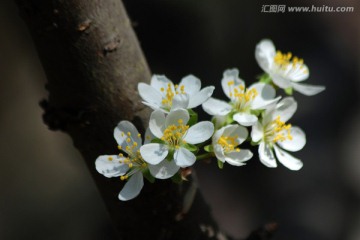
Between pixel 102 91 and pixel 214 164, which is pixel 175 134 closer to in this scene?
pixel 102 91

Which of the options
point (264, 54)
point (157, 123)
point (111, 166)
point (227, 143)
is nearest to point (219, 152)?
point (227, 143)

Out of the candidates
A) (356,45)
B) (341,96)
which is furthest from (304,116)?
(356,45)

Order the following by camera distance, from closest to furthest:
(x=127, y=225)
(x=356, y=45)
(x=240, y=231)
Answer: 1. (x=127, y=225)
2. (x=240, y=231)
3. (x=356, y=45)

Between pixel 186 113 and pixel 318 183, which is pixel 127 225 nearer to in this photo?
pixel 186 113

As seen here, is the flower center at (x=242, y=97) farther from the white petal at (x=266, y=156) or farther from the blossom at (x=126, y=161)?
the blossom at (x=126, y=161)

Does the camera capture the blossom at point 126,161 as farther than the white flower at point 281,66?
No

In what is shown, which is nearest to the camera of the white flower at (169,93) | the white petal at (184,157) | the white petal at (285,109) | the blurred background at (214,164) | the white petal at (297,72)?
the white petal at (184,157)

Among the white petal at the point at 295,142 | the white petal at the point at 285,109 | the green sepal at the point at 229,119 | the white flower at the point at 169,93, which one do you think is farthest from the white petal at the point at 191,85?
the white petal at the point at 295,142

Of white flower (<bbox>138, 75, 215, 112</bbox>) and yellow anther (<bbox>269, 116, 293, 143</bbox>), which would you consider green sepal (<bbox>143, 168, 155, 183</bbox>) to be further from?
yellow anther (<bbox>269, 116, 293, 143</bbox>)
